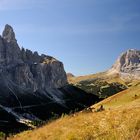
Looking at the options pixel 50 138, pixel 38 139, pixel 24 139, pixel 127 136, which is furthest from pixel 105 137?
pixel 24 139

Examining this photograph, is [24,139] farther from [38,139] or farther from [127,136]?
[127,136]

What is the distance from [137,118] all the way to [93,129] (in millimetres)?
1807

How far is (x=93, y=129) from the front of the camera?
14.9 m

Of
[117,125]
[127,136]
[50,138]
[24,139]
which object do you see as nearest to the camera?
[127,136]

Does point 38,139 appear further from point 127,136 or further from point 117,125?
point 127,136

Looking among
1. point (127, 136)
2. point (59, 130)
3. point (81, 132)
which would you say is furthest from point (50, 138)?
point (127, 136)

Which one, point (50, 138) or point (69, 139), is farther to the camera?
point (50, 138)

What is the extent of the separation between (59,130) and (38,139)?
6.55 feet

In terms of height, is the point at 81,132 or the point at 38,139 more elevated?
the point at 81,132

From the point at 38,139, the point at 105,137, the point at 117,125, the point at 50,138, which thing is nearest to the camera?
the point at 105,137

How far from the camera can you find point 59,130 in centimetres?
1930

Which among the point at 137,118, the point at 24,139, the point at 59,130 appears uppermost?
the point at 137,118

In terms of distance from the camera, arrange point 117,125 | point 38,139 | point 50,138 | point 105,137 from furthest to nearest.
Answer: point 38,139, point 50,138, point 117,125, point 105,137

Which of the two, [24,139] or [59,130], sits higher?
[59,130]
